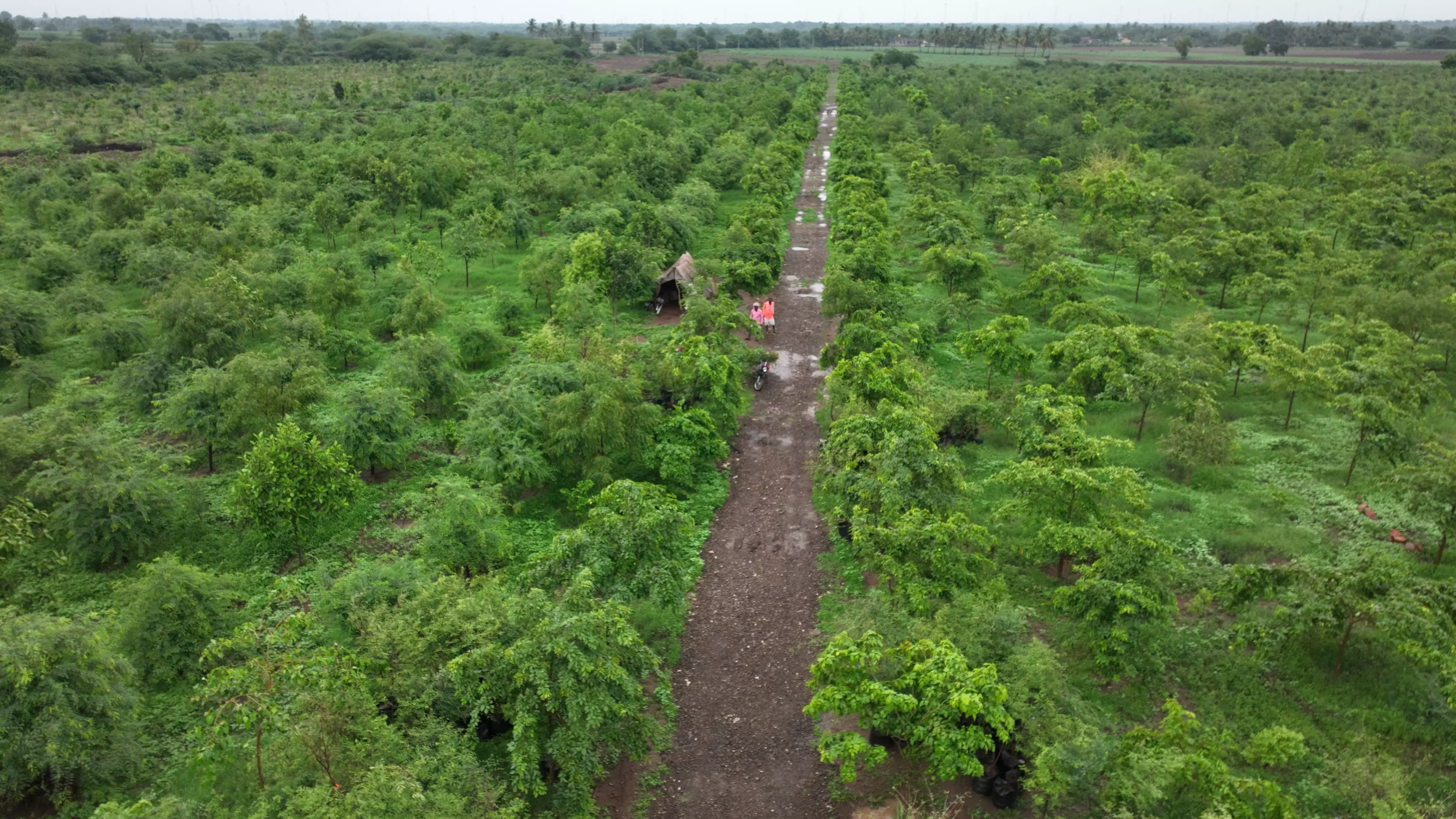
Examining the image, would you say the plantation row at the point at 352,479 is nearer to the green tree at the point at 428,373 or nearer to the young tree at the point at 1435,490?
the green tree at the point at 428,373

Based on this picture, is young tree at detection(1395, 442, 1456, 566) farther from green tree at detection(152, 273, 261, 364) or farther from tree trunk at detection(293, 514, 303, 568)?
green tree at detection(152, 273, 261, 364)

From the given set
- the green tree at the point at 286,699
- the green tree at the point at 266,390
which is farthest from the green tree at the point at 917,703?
the green tree at the point at 266,390

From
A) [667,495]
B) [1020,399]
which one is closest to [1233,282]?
[1020,399]

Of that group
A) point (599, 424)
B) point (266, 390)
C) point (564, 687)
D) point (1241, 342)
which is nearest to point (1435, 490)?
point (1241, 342)

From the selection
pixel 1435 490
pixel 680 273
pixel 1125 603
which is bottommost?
pixel 1125 603

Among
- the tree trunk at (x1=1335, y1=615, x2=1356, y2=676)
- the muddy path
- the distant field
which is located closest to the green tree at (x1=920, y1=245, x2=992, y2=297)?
the muddy path

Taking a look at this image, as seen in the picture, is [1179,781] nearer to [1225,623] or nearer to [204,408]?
[1225,623]
